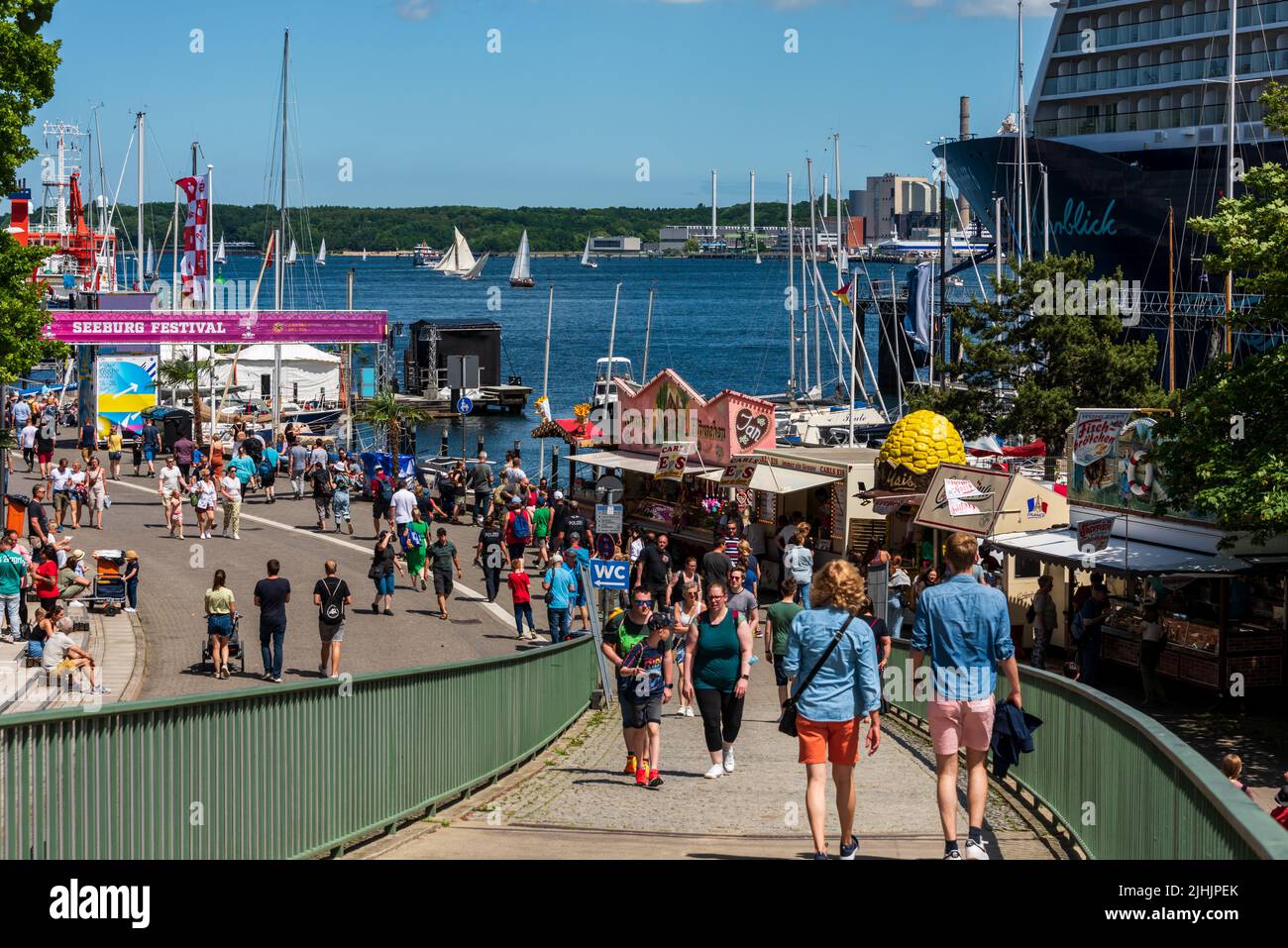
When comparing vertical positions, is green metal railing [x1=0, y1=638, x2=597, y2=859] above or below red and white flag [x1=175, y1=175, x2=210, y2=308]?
below

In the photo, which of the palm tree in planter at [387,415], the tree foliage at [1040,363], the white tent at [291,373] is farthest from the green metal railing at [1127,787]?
the white tent at [291,373]

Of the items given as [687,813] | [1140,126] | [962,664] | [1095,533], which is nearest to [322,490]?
[1095,533]

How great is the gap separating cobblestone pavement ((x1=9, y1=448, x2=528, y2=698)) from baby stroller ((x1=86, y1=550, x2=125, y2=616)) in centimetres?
39

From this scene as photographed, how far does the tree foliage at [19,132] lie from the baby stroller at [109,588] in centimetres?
307

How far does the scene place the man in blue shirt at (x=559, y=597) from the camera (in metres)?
21.9

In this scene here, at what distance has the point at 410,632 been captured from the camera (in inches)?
909

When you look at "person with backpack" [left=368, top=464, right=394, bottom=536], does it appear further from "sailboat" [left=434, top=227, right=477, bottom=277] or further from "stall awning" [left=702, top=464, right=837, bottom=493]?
"sailboat" [left=434, top=227, right=477, bottom=277]

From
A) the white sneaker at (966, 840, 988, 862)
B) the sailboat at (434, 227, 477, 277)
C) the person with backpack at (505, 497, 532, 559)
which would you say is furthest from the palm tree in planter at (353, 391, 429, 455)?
the sailboat at (434, 227, 477, 277)

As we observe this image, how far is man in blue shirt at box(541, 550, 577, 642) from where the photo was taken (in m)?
21.9

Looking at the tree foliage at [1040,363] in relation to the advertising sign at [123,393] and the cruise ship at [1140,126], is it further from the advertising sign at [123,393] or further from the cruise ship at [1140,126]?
the advertising sign at [123,393]
